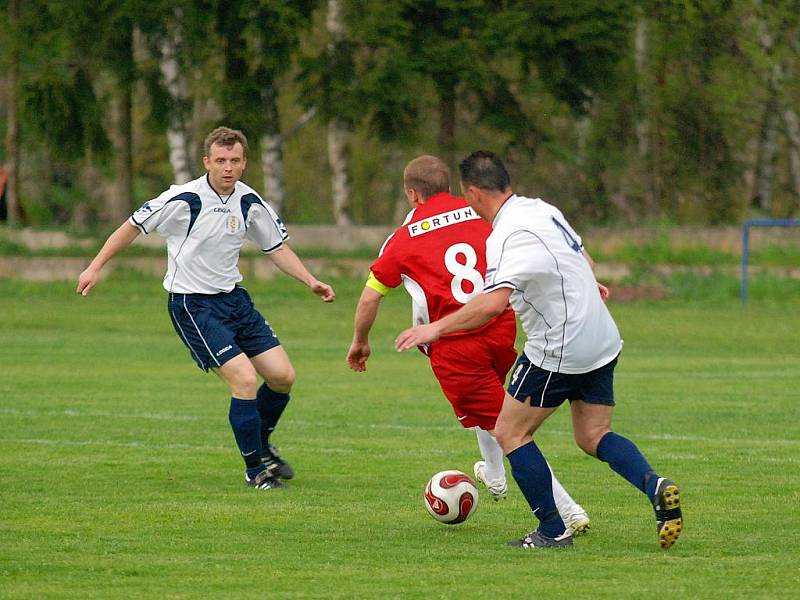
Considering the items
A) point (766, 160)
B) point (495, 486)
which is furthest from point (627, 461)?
point (766, 160)

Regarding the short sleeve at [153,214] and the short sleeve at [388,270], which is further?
the short sleeve at [153,214]

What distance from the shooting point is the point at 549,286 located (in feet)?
23.2

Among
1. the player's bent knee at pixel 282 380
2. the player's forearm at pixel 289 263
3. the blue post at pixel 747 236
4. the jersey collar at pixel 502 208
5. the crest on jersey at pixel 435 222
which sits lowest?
the blue post at pixel 747 236

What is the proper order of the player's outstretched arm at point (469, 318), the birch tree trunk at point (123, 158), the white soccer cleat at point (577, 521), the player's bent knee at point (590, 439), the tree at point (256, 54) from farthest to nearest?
the birch tree trunk at point (123, 158)
the tree at point (256, 54)
the white soccer cleat at point (577, 521)
the player's bent knee at point (590, 439)
the player's outstretched arm at point (469, 318)

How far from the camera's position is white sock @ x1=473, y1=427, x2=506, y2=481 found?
8883 mm

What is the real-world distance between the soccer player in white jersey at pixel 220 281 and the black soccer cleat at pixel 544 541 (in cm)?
249

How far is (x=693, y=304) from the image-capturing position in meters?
29.9

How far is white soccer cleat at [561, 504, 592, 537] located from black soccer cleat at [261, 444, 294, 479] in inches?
94.7

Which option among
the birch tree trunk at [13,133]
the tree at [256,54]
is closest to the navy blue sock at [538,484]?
the tree at [256,54]

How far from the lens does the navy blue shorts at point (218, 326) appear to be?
9.45 meters

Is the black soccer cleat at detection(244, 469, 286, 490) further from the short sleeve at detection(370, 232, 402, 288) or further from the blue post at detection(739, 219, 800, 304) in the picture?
the blue post at detection(739, 219, 800, 304)

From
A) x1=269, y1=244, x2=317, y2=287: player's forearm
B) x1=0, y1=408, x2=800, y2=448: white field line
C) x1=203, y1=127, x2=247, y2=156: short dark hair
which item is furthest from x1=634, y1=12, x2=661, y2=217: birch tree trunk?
x1=203, y1=127, x2=247, y2=156: short dark hair

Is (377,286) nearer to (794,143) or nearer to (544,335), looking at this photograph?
(544,335)

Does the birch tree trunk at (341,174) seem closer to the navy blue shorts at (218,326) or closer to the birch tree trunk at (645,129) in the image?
the birch tree trunk at (645,129)
